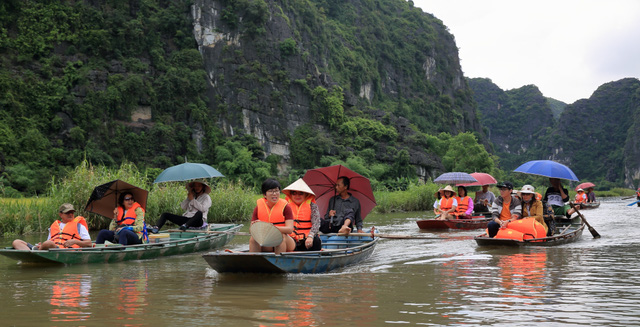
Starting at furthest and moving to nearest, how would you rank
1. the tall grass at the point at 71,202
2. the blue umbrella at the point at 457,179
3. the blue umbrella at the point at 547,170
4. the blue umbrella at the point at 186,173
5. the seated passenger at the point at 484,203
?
the blue umbrella at the point at 457,179 < the seated passenger at the point at 484,203 < the tall grass at the point at 71,202 < the blue umbrella at the point at 186,173 < the blue umbrella at the point at 547,170

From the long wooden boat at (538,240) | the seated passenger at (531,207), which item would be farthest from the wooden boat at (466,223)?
the seated passenger at (531,207)

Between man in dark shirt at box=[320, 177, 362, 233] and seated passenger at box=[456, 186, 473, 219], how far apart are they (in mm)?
6115

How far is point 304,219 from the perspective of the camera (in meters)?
7.41

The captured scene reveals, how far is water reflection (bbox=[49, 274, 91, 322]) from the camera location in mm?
5021

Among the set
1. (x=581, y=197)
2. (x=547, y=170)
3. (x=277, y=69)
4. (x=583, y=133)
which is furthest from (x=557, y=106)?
(x=547, y=170)

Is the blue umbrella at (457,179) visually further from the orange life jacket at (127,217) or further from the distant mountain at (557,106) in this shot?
the distant mountain at (557,106)

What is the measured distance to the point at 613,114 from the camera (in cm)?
10256

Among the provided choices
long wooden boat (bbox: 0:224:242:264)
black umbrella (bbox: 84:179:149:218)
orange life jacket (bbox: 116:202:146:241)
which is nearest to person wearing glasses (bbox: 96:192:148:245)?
orange life jacket (bbox: 116:202:146:241)

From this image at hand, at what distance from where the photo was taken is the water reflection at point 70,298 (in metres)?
5.02

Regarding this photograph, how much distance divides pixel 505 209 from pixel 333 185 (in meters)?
3.17

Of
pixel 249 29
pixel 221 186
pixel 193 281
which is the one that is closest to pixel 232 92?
pixel 249 29

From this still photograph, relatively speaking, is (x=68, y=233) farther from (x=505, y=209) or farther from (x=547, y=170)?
(x=547, y=170)

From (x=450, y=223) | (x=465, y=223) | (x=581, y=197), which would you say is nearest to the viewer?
(x=450, y=223)

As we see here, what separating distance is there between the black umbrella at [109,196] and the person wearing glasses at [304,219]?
3112mm
